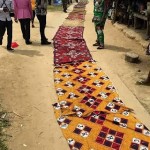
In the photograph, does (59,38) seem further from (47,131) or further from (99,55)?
(47,131)

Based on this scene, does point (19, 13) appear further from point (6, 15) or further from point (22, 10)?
point (6, 15)

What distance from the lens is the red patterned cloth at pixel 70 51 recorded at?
7.78m

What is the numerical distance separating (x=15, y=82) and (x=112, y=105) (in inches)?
88.9

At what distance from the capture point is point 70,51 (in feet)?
28.0

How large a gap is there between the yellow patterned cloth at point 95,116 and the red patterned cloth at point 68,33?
403cm

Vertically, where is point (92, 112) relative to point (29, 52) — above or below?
below

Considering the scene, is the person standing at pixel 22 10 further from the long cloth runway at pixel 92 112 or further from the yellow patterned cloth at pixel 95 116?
the yellow patterned cloth at pixel 95 116

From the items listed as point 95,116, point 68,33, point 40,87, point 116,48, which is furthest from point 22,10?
point 95,116

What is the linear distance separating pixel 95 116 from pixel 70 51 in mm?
3941

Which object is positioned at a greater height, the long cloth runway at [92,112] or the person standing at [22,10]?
the person standing at [22,10]

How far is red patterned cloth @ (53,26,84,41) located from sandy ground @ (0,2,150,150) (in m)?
0.75

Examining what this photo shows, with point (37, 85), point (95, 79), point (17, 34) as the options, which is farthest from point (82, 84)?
point (17, 34)

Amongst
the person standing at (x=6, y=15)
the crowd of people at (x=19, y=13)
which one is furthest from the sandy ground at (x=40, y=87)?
the person standing at (x=6, y=15)

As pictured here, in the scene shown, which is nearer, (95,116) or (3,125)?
(3,125)
